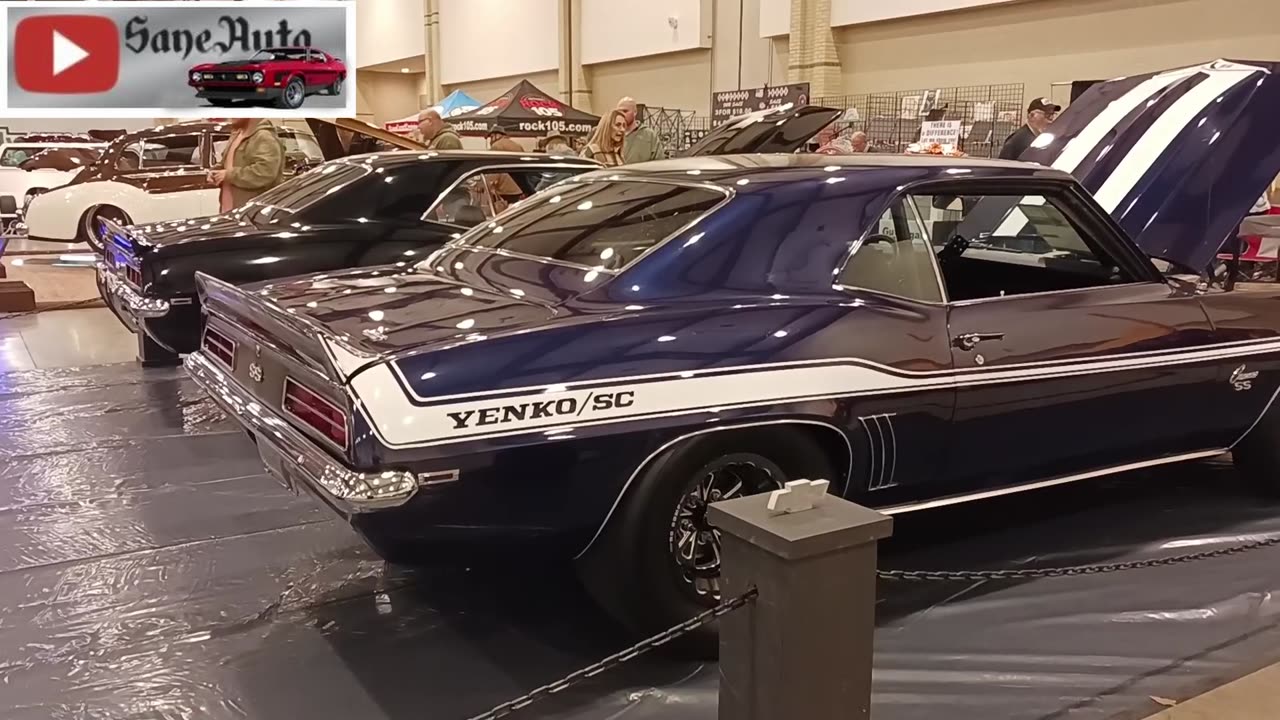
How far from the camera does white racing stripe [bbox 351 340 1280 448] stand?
2500mm

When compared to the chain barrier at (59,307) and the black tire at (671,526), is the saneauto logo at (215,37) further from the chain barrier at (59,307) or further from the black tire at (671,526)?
the black tire at (671,526)

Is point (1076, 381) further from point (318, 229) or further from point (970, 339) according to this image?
point (318, 229)

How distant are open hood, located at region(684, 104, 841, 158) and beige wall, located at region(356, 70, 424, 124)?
2817 cm

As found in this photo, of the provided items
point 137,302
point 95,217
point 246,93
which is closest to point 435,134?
point 246,93

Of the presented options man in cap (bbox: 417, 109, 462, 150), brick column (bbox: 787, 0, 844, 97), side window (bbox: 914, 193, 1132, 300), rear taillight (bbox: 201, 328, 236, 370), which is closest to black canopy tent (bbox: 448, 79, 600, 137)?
brick column (bbox: 787, 0, 844, 97)

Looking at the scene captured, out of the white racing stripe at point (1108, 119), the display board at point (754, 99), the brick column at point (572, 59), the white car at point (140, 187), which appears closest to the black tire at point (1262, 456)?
the white racing stripe at point (1108, 119)

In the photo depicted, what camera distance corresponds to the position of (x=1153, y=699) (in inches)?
111

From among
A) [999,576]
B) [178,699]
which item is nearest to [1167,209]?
[999,576]

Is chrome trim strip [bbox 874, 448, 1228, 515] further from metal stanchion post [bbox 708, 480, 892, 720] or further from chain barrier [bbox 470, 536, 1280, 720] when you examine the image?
metal stanchion post [bbox 708, 480, 892, 720]

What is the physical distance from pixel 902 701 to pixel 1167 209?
2.91 metres

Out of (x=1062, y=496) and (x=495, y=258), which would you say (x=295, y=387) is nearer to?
(x=495, y=258)

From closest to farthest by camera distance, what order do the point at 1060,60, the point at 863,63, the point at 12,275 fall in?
the point at 12,275
the point at 1060,60
the point at 863,63

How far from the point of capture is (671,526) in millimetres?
2820

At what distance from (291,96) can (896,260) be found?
7439 mm
